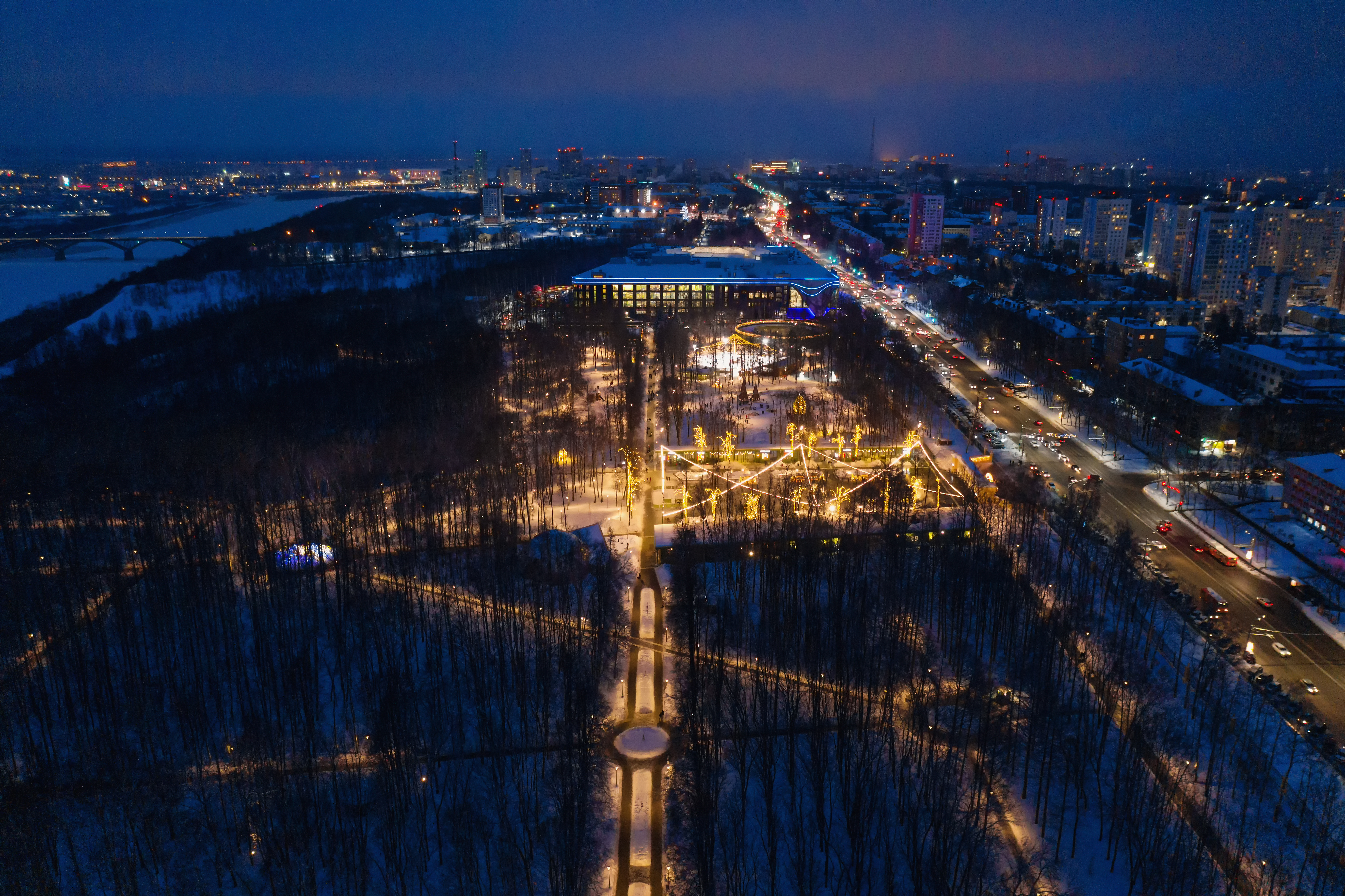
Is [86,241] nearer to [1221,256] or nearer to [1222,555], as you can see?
[1222,555]

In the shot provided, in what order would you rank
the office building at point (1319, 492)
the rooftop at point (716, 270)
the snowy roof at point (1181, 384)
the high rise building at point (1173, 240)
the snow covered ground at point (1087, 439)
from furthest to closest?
the high rise building at point (1173, 240) < the rooftop at point (716, 270) < the snowy roof at point (1181, 384) < the snow covered ground at point (1087, 439) < the office building at point (1319, 492)

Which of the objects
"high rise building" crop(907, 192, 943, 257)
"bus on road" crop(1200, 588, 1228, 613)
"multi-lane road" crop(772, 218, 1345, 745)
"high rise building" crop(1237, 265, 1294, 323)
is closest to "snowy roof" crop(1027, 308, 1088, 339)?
"multi-lane road" crop(772, 218, 1345, 745)

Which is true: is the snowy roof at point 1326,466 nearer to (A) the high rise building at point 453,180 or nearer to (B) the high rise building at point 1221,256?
(B) the high rise building at point 1221,256

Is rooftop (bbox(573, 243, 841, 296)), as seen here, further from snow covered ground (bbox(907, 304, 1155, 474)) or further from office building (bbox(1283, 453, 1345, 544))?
office building (bbox(1283, 453, 1345, 544))

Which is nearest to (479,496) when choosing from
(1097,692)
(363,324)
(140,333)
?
(1097,692)

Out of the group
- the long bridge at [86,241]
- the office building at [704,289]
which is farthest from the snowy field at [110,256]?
the office building at [704,289]

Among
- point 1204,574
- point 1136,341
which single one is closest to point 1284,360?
point 1136,341

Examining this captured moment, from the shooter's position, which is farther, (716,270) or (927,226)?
(927,226)
